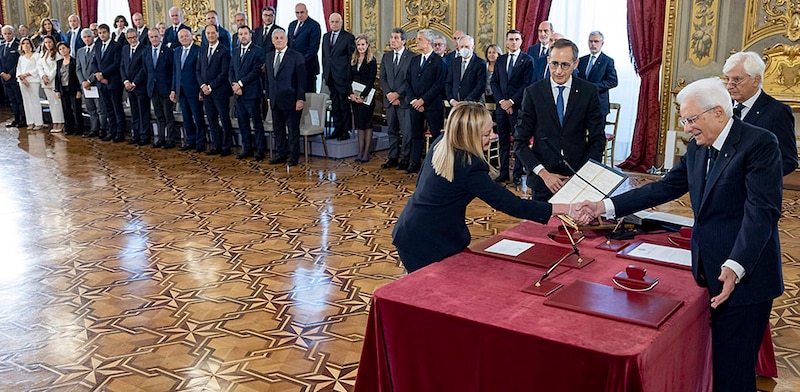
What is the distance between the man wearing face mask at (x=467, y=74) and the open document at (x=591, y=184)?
15.7ft

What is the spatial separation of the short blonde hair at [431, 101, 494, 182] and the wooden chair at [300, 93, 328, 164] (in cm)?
634

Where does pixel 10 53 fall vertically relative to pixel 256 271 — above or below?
above

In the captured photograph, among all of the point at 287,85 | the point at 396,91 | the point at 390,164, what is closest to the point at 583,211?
the point at 396,91

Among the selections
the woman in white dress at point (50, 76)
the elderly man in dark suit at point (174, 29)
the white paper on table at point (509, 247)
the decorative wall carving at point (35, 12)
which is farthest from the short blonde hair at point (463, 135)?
the decorative wall carving at point (35, 12)

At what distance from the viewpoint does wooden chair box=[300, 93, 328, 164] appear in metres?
9.43

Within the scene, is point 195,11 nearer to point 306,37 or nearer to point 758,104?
point 306,37

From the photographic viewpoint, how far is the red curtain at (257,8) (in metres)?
12.1

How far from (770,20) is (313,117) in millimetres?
5330

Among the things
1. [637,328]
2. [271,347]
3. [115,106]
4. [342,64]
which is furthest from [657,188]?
[115,106]

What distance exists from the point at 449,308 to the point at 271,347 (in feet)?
5.52

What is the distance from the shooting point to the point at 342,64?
9.84 metres

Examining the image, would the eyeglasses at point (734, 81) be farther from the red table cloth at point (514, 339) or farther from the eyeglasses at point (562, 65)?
the red table cloth at point (514, 339)

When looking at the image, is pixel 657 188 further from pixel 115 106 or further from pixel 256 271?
pixel 115 106

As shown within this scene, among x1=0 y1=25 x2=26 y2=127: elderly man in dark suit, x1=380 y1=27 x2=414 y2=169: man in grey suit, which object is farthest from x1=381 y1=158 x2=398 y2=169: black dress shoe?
x1=0 y1=25 x2=26 y2=127: elderly man in dark suit
